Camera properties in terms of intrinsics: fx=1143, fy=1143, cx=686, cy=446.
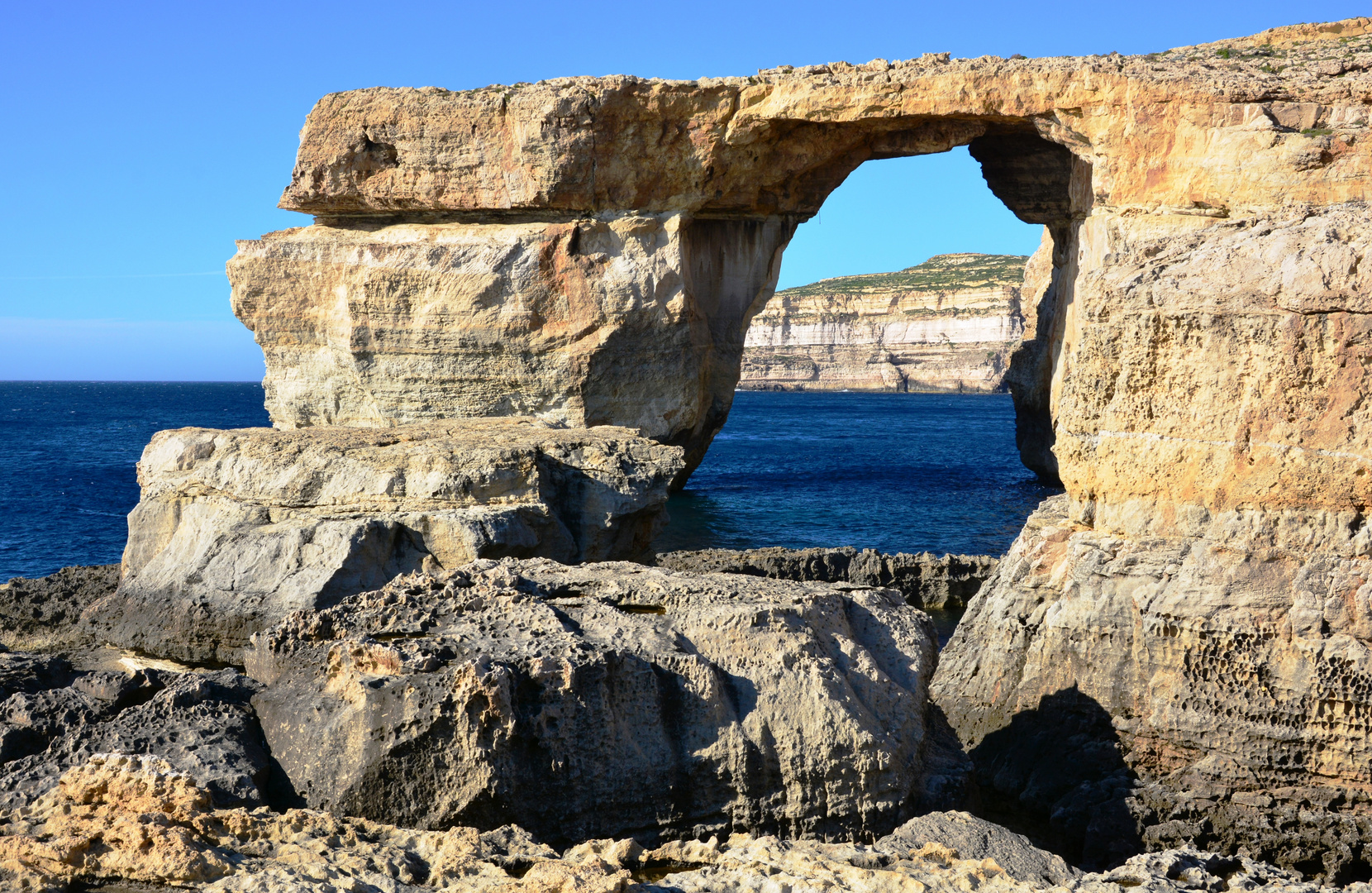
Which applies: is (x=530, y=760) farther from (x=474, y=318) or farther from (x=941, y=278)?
(x=941, y=278)

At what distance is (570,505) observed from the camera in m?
11.6

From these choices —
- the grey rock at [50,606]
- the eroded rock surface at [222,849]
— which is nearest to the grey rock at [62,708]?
the eroded rock surface at [222,849]

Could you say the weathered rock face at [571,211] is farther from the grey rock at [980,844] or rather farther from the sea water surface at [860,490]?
the grey rock at [980,844]

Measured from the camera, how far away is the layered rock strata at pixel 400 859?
4.30 m

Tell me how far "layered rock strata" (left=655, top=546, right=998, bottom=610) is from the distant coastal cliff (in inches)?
2016

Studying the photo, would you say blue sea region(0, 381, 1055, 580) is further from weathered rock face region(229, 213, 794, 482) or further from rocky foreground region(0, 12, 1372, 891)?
rocky foreground region(0, 12, 1372, 891)

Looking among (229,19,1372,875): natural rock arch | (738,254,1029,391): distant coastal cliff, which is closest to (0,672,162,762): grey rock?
(229,19,1372,875): natural rock arch

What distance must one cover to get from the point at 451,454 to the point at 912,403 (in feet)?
204

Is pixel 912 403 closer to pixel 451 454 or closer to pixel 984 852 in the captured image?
pixel 451 454

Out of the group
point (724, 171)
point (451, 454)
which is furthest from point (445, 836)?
point (724, 171)

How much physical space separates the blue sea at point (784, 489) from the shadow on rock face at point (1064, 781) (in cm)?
959

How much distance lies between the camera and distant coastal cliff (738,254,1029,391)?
6994 cm

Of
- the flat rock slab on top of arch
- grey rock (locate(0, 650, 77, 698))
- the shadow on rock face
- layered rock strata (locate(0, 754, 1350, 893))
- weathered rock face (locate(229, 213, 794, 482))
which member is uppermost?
the flat rock slab on top of arch

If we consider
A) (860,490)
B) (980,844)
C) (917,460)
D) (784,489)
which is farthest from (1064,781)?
(917,460)
